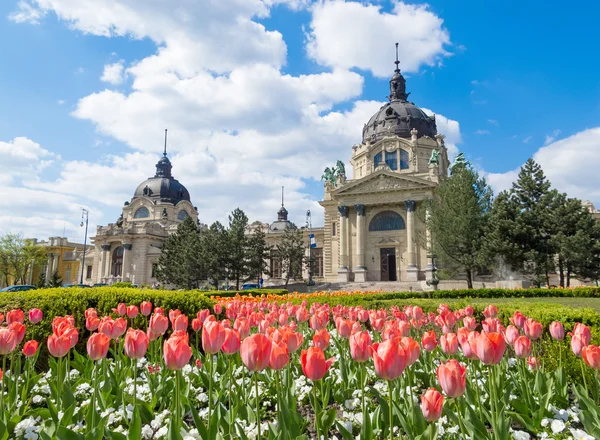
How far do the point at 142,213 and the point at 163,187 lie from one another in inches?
262

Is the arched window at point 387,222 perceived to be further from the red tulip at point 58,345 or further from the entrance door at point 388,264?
the red tulip at point 58,345

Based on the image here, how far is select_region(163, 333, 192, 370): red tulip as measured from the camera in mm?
2635

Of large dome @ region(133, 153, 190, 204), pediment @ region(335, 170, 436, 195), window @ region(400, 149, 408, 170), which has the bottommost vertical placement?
pediment @ region(335, 170, 436, 195)

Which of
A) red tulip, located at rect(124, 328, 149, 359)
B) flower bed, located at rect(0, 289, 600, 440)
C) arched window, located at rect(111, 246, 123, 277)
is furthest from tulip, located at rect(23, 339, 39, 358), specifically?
arched window, located at rect(111, 246, 123, 277)

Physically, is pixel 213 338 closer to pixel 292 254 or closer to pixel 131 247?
pixel 292 254

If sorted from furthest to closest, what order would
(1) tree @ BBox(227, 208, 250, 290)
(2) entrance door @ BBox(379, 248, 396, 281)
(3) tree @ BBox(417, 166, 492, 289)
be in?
(2) entrance door @ BBox(379, 248, 396, 281)
(1) tree @ BBox(227, 208, 250, 290)
(3) tree @ BBox(417, 166, 492, 289)

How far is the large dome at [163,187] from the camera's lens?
77.6 m

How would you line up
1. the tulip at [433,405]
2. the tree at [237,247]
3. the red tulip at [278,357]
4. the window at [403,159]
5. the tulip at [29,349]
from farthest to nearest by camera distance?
the window at [403,159] < the tree at [237,247] < the tulip at [29,349] < the red tulip at [278,357] < the tulip at [433,405]

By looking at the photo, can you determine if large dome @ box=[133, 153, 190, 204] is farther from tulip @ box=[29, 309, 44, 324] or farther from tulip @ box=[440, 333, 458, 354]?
tulip @ box=[440, 333, 458, 354]

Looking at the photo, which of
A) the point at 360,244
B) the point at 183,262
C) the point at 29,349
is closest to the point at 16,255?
the point at 183,262

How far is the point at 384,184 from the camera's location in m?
43.1

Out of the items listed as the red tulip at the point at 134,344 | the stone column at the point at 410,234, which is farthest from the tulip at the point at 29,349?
the stone column at the point at 410,234

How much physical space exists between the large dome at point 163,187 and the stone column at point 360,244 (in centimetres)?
4469

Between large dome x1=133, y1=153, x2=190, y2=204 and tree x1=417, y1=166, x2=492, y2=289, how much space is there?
5768 cm
